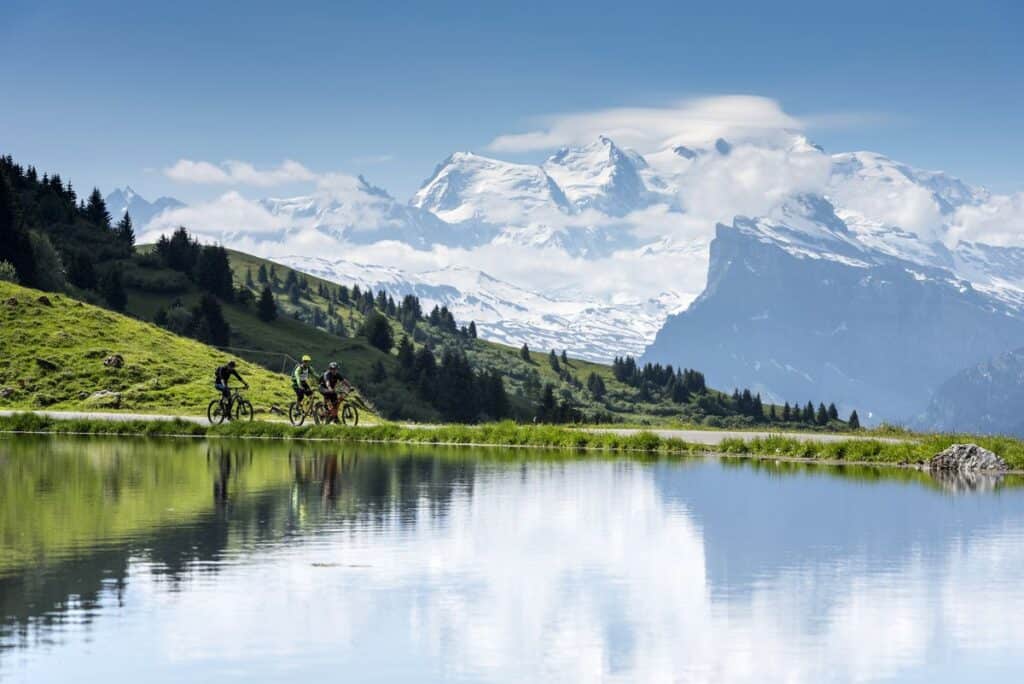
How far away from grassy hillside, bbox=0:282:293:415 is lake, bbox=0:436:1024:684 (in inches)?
1497

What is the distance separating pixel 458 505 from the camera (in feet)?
125

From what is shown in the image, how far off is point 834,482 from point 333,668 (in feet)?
107

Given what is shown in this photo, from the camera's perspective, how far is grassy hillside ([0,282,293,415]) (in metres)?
83.5

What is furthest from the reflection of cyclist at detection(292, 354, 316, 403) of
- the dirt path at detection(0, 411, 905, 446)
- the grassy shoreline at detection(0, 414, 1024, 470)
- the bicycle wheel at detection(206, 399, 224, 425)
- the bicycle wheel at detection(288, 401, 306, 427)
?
the dirt path at detection(0, 411, 905, 446)

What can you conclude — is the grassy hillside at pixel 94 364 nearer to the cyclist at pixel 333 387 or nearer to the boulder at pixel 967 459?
the cyclist at pixel 333 387

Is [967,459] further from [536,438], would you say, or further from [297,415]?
[297,415]

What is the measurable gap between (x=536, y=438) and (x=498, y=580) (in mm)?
41290

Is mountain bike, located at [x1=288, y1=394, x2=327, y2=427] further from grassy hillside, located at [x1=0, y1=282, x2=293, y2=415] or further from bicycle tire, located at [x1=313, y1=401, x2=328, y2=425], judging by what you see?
grassy hillside, located at [x1=0, y1=282, x2=293, y2=415]

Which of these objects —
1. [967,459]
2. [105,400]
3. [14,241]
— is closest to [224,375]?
[105,400]

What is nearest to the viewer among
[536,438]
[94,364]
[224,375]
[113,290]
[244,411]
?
[536,438]

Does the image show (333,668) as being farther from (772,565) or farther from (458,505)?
(458,505)

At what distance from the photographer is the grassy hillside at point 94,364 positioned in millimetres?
83500

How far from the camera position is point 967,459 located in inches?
2142

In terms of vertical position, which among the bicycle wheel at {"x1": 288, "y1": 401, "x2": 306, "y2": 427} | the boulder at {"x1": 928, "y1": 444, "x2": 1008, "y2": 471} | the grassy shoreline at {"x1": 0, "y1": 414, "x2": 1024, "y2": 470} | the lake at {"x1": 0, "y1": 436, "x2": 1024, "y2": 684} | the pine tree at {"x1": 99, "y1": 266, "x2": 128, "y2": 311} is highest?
the pine tree at {"x1": 99, "y1": 266, "x2": 128, "y2": 311}
